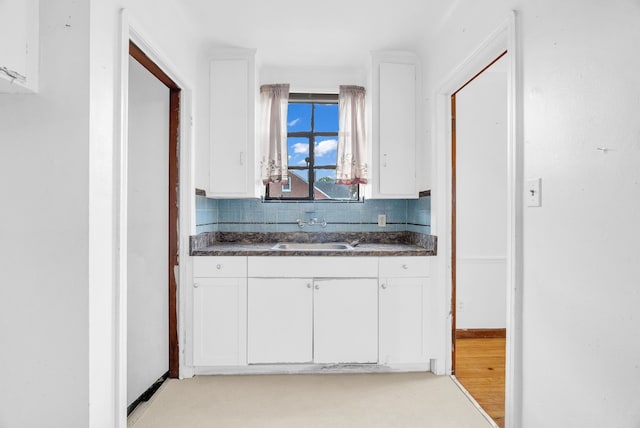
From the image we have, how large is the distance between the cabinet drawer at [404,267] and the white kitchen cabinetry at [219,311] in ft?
3.22

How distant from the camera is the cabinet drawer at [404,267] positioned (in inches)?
99.4

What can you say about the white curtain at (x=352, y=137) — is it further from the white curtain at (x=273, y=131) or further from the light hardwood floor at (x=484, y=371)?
the light hardwood floor at (x=484, y=371)

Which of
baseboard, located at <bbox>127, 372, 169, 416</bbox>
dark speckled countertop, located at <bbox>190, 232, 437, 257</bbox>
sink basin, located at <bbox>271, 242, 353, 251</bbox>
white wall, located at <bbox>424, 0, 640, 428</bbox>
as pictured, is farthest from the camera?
sink basin, located at <bbox>271, 242, 353, 251</bbox>

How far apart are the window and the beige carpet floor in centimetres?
153

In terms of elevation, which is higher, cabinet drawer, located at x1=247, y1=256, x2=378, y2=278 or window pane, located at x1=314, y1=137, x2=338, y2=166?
window pane, located at x1=314, y1=137, x2=338, y2=166

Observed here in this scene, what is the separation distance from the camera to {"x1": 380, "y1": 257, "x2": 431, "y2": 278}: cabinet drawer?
2.53 meters

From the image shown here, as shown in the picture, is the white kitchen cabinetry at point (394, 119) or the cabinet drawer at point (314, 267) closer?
the cabinet drawer at point (314, 267)

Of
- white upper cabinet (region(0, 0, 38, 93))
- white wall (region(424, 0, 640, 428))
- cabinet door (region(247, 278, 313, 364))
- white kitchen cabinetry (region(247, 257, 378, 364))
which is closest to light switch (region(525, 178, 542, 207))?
white wall (region(424, 0, 640, 428))

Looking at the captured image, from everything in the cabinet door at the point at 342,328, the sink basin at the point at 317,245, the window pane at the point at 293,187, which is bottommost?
the cabinet door at the point at 342,328

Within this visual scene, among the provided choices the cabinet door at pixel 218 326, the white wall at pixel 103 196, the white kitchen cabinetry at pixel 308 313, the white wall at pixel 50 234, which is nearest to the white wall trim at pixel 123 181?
the white wall at pixel 103 196

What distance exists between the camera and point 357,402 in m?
2.19

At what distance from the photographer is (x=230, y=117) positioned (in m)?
2.74

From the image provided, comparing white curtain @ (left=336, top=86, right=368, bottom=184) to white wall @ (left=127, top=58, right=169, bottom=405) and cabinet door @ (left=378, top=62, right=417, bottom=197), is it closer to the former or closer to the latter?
cabinet door @ (left=378, top=62, right=417, bottom=197)

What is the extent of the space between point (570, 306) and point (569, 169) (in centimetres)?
47
